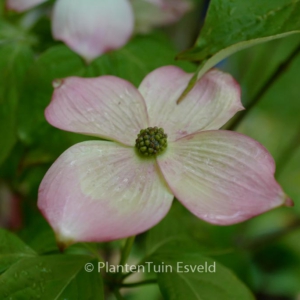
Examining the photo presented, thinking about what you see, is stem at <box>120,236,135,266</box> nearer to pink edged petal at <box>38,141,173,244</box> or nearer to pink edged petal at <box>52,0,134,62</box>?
pink edged petal at <box>38,141,173,244</box>

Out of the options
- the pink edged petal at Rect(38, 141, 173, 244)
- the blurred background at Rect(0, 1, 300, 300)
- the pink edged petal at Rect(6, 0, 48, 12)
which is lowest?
the blurred background at Rect(0, 1, 300, 300)

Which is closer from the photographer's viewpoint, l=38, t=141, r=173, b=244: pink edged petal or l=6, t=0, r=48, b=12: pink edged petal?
l=38, t=141, r=173, b=244: pink edged petal

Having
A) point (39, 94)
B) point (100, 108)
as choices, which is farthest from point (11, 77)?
point (100, 108)

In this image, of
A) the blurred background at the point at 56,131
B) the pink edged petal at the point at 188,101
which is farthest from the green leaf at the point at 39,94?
the pink edged petal at the point at 188,101

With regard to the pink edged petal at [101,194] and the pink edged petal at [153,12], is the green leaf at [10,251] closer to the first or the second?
the pink edged petal at [101,194]

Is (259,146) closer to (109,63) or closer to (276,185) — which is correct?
(276,185)

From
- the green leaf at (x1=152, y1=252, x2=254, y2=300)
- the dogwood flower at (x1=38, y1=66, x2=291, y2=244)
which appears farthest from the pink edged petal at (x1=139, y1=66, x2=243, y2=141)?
the green leaf at (x1=152, y1=252, x2=254, y2=300)

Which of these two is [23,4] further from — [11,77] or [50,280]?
[50,280]
